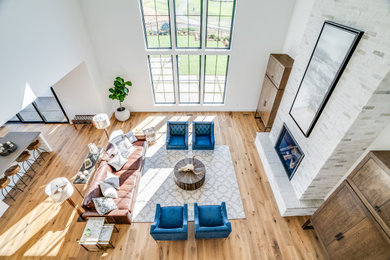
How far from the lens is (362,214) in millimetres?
3229

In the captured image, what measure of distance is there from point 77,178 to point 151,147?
237 centimetres

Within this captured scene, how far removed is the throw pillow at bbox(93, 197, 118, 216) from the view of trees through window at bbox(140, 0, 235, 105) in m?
4.81

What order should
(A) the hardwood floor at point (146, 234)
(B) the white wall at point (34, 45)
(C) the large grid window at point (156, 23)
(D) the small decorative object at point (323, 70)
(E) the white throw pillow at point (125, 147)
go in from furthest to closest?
(C) the large grid window at point (156, 23) < (E) the white throw pillow at point (125, 147) < (A) the hardwood floor at point (146, 234) < (B) the white wall at point (34, 45) < (D) the small decorative object at point (323, 70)

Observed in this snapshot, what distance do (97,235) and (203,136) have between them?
13.5ft

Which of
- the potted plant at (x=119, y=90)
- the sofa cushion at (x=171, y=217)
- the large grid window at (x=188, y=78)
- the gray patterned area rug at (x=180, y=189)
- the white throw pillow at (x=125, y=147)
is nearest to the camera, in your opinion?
the sofa cushion at (x=171, y=217)

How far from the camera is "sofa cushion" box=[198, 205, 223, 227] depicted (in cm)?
445

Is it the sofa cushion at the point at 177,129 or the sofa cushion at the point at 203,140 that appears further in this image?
the sofa cushion at the point at 177,129

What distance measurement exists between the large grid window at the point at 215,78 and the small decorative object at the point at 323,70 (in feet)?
11.2

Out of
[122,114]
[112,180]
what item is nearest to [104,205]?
[112,180]

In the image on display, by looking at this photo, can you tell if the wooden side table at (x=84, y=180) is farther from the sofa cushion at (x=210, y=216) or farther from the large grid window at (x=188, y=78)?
the large grid window at (x=188, y=78)

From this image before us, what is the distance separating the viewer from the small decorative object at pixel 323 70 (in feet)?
11.2

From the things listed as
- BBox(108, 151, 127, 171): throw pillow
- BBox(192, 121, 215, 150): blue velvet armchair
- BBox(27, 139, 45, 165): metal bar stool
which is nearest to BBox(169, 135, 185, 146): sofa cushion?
BBox(192, 121, 215, 150): blue velvet armchair

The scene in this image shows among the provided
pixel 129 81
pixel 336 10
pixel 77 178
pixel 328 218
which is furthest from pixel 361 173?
pixel 129 81

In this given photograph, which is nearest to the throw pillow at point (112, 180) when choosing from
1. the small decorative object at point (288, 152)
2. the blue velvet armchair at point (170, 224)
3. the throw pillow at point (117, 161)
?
the throw pillow at point (117, 161)
